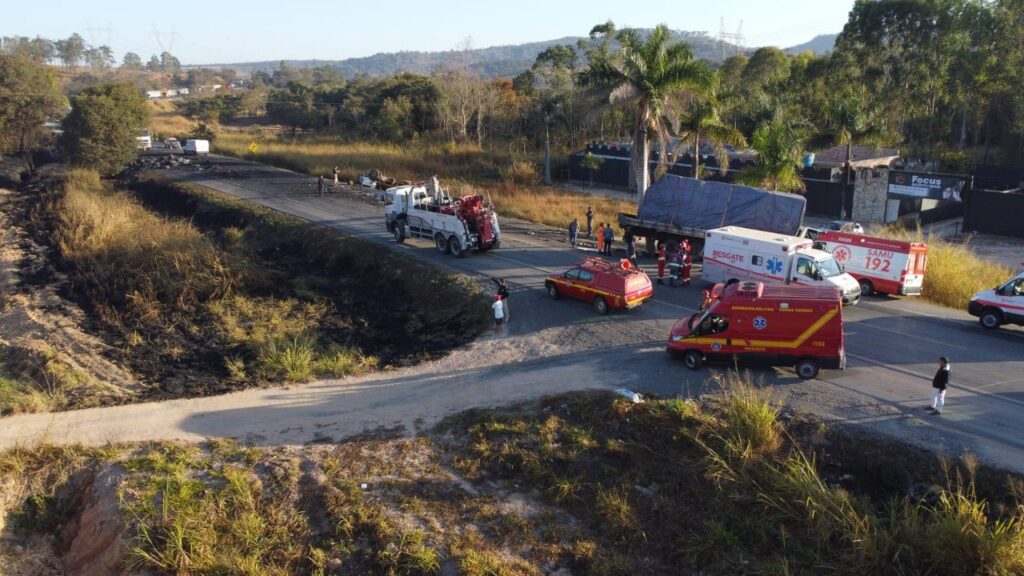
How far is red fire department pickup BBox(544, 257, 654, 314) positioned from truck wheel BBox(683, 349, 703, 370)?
163 inches

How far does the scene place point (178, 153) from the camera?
211 feet

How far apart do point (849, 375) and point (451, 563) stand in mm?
10563

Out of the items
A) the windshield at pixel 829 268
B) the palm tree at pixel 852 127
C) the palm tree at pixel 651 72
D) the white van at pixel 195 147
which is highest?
the palm tree at pixel 651 72

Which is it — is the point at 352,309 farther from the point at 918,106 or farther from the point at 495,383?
the point at 918,106

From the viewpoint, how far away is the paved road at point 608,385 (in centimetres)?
1431

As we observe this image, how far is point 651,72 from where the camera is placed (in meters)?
29.5

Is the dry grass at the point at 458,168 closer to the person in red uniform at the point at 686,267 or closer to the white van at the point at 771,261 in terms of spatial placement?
the person in red uniform at the point at 686,267

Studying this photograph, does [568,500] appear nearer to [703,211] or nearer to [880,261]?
[880,261]

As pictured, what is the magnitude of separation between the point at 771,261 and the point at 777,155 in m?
11.3

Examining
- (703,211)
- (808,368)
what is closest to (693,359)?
(808,368)

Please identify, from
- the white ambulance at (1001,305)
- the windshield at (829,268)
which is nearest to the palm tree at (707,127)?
the windshield at (829,268)

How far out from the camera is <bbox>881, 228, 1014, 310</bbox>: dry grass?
23125mm

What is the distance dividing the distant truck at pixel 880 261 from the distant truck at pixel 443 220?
1252 centimetres

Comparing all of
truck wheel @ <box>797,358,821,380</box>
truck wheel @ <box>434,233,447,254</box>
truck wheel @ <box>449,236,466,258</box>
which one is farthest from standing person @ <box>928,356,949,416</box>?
truck wheel @ <box>434,233,447,254</box>
